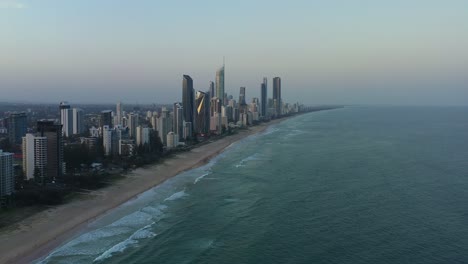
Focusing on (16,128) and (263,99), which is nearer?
(16,128)

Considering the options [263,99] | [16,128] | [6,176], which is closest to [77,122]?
[16,128]

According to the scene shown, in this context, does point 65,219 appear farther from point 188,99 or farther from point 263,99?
point 263,99

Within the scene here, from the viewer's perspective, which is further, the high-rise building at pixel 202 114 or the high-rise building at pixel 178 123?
the high-rise building at pixel 202 114

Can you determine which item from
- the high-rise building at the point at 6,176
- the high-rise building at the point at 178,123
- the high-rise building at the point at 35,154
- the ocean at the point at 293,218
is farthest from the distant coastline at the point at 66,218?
the high-rise building at the point at 178,123

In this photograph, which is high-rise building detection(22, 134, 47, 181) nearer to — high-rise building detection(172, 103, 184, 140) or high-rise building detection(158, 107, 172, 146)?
high-rise building detection(158, 107, 172, 146)

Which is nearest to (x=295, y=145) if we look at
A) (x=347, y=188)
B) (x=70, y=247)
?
(x=347, y=188)

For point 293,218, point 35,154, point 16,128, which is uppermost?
point 16,128

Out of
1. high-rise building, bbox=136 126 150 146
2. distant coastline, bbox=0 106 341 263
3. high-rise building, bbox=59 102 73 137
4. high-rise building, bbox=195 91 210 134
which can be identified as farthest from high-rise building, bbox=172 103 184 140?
distant coastline, bbox=0 106 341 263

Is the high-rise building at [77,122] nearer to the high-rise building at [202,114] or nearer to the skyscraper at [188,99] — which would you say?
the skyscraper at [188,99]
